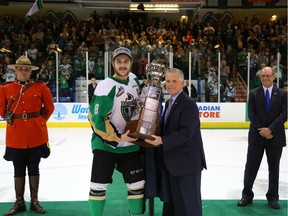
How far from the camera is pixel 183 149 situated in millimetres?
3121

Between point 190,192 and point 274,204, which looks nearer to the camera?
point 190,192

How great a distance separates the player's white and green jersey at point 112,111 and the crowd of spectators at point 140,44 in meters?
7.02

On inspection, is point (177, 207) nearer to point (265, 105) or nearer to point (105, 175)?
point (105, 175)

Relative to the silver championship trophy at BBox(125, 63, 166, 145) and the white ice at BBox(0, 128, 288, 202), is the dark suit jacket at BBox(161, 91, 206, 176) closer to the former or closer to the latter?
the silver championship trophy at BBox(125, 63, 166, 145)

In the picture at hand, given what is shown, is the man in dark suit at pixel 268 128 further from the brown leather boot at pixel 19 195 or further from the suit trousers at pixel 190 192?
the brown leather boot at pixel 19 195

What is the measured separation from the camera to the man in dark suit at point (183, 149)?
3080 mm

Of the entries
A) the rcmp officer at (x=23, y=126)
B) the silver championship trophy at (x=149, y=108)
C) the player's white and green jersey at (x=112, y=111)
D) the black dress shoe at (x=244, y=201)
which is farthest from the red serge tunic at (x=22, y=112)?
the black dress shoe at (x=244, y=201)

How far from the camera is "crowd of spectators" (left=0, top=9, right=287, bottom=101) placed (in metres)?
11.6

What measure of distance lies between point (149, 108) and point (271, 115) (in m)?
1.94

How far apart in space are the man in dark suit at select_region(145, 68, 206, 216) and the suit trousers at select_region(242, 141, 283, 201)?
1.45 m

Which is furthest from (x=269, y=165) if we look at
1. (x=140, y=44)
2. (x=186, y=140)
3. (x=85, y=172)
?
(x=140, y=44)

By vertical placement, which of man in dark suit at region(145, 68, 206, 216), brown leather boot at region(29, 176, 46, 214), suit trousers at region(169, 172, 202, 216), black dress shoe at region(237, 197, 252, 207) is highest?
man in dark suit at region(145, 68, 206, 216)

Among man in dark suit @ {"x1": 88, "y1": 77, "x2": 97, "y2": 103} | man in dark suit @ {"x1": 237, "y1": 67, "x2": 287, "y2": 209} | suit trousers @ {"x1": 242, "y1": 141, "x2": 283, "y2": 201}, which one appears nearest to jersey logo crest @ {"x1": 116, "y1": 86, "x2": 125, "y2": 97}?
man in dark suit @ {"x1": 237, "y1": 67, "x2": 287, "y2": 209}

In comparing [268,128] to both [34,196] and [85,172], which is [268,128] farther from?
[85,172]
